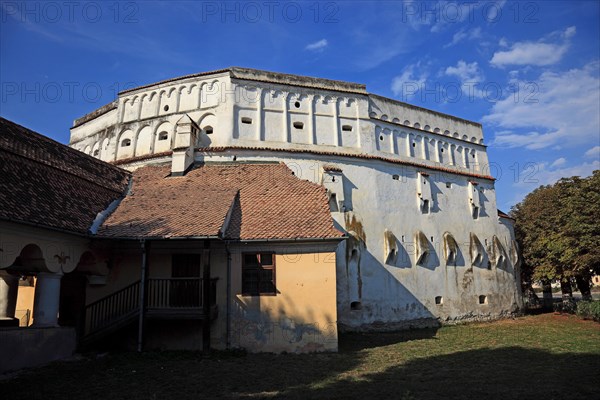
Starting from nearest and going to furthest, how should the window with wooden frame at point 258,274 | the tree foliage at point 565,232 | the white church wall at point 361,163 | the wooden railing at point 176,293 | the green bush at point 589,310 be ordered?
the wooden railing at point 176,293 → the window with wooden frame at point 258,274 → the white church wall at point 361,163 → the tree foliage at point 565,232 → the green bush at point 589,310

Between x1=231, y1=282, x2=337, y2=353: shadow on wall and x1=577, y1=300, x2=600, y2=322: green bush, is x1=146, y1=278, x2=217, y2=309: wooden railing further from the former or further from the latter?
x1=577, y1=300, x2=600, y2=322: green bush

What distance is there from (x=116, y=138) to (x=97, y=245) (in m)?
10.6

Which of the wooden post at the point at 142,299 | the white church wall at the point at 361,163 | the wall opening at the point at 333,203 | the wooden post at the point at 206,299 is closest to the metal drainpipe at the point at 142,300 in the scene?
the wooden post at the point at 142,299

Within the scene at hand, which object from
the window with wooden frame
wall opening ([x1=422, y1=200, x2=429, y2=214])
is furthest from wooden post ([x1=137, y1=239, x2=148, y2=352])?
wall opening ([x1=422, y1=200, x2=429, y2=214])

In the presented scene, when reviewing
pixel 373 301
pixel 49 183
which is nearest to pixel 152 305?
pixel 49 183

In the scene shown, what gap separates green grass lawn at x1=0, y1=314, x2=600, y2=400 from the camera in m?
8.90

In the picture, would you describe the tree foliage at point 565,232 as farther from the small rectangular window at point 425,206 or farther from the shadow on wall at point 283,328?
the shadow on wall at point 283,328

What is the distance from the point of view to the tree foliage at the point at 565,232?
2231 centimetres

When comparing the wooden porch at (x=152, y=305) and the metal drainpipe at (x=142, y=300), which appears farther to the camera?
the wooden porch at (x=152, y=305)

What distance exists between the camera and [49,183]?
1445 centimetres

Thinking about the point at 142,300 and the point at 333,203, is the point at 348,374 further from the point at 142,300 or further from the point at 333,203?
the point at 333,203

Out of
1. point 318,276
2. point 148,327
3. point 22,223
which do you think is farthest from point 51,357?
point 318,276

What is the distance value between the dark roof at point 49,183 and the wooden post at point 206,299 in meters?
4.02

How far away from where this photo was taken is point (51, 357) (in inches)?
484
